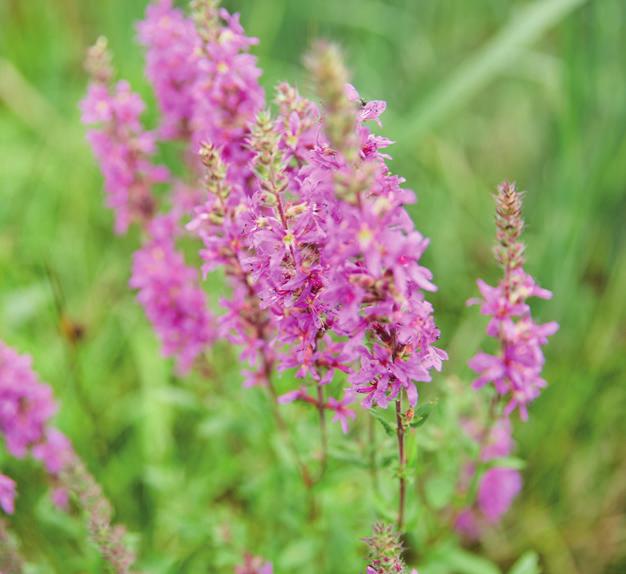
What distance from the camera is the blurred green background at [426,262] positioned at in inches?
136

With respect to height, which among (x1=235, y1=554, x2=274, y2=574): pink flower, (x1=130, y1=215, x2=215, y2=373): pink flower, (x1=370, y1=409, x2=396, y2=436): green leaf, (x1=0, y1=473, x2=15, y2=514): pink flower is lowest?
(x1=235, y1=554, x2=274, y2=574): pink flower

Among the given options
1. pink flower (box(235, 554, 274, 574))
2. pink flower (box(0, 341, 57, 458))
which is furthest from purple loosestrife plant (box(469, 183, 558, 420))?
pink flower (box(0, 341, 57, 458))

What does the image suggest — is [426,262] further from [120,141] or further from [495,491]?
[120,141]

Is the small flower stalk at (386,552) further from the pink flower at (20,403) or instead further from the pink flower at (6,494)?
the pink flower at (20,403)

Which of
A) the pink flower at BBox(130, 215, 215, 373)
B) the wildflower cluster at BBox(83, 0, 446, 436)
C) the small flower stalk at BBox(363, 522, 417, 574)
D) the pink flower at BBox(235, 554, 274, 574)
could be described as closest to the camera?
the wildflower cluster at BBox(83, 0, 446, 436)

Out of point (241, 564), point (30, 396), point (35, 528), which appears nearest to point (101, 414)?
point (35, 528)

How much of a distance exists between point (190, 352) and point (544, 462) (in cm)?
213

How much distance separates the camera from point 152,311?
121 inches

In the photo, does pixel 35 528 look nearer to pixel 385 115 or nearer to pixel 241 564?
pixel 241 564

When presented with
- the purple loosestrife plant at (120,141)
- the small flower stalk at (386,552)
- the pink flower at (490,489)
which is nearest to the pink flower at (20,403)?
the purple loosestrife plant at (120,141)

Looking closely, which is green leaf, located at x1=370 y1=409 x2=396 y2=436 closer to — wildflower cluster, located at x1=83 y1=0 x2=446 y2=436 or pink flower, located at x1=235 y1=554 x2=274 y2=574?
wildflower cluster, located at x1=83 y1=0 x2=446 y2=436

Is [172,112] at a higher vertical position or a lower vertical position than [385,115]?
lower

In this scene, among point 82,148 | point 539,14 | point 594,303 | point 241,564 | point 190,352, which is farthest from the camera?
point 82,148

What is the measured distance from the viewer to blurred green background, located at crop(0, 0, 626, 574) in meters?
3.46
